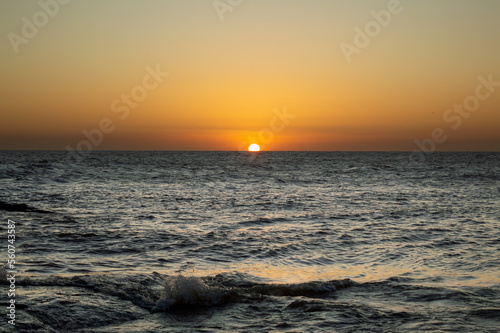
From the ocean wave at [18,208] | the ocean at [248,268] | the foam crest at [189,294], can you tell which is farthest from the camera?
the ocean wave at [18,208]

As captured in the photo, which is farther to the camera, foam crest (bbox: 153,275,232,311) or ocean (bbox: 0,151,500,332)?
foam crest (bbox: 153,275,232,311)

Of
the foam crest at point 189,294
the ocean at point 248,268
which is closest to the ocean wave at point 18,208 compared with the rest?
the ocean at point 248,268

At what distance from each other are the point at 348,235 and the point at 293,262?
4.78 m

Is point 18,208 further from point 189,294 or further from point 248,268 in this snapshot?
point 189,294

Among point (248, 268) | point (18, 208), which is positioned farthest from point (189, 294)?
point (18, 208)

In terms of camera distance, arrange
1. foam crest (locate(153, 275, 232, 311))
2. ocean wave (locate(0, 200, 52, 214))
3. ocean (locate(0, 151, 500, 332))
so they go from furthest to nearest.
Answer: ocean wave (locate(0, 200, 52, 214)) → foam crest (locate(153, 275, 232, 311)) → ocean (locate(0, 151, 500, 332))

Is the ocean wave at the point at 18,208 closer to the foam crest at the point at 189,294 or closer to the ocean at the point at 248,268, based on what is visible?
the ocean at the point at 248,268

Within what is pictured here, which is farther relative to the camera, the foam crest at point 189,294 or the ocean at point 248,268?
the foam crest at point 189,294

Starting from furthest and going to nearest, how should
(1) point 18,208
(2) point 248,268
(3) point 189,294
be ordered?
1. (1) point 18,208
2. (2) point 248,268
3. (3) point 189,294

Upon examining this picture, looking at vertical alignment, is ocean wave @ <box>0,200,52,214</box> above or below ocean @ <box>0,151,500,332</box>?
above

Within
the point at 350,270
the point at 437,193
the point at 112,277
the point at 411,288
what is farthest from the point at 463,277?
the point at 437,193

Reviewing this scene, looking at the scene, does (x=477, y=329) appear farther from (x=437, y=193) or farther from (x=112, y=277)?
(x=437, y=193)

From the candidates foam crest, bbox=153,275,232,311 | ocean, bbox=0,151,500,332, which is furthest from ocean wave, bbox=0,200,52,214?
foam crest, bbox=153,275,232,311

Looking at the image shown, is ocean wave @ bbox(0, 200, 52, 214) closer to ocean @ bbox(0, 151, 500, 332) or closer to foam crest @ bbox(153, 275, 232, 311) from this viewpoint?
ocean @ bbox(0, 151, 500, 332)
